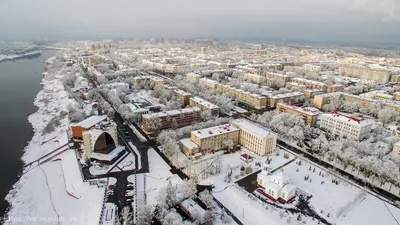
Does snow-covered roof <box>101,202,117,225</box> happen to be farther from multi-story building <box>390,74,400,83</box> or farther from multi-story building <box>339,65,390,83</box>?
multi-story building <box>390,74,400,83</box>

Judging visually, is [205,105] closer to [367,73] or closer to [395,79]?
[367,73]

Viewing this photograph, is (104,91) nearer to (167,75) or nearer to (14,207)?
(167,75)

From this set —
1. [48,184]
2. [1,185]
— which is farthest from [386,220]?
[1,185]

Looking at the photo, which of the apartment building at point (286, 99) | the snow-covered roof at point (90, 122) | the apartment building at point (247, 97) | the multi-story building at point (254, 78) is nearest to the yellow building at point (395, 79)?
the multi-story building at point (254, 78)

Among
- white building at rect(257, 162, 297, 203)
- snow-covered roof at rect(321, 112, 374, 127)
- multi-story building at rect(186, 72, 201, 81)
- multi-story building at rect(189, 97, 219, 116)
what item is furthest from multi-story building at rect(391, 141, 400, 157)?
multi-story building at rect(186, 72, 201, 81)

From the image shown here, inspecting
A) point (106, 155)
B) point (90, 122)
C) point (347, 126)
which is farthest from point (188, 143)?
point (347, 126)

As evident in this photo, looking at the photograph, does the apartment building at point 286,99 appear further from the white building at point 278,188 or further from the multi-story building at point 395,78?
the multi-story building at point 395,78

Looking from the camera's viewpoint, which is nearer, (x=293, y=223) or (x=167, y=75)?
(x=293, y=223)
